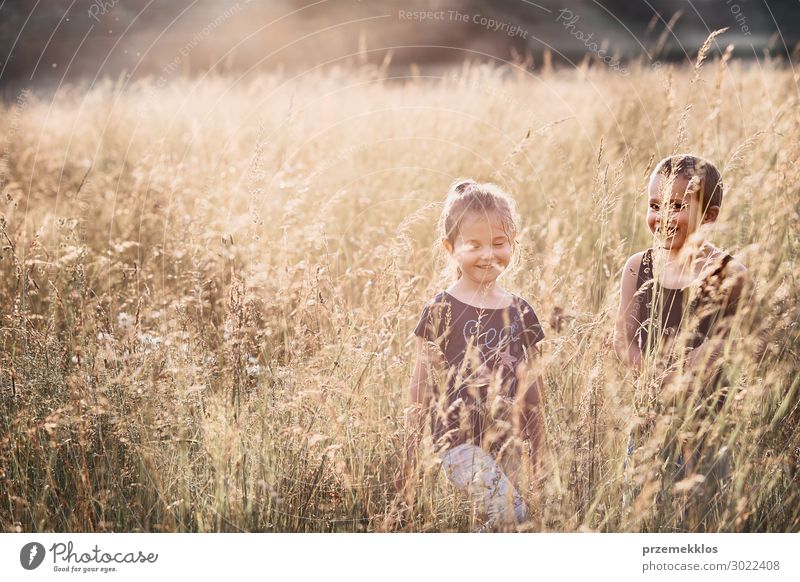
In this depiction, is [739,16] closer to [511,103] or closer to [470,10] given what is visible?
[470,10]

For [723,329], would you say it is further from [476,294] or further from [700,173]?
[476,294]

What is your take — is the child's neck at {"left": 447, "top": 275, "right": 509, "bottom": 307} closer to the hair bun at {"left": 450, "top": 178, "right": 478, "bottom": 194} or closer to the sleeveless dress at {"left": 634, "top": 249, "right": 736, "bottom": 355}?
the hair bun at {"left": 450, "top": 178, "right": 478, "bottom": 194}

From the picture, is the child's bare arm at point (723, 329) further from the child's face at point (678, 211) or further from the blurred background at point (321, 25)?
the blurred background at point (321, 25)

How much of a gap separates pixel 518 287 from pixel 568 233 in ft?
2.12

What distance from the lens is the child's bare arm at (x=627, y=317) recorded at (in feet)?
7.26

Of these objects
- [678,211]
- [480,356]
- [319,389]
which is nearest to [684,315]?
[678,211]

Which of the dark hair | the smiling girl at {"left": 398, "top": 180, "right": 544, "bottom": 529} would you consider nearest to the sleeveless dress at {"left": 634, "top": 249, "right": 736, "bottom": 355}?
the dark hair

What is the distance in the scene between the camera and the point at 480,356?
83.1 inches

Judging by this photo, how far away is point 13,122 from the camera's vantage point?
3.12 m

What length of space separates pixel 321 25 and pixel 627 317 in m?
1.54

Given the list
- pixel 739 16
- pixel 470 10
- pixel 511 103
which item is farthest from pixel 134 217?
pixel 739 16

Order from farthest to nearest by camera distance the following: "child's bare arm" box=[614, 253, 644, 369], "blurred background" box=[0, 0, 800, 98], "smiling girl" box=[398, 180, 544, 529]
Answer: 1. "blurred background" box=[0, 0, 800, 98]
2. "child's bare arm" box=[614, 253, 644, 369]
3. "smiling girl" box=[398, 180, 544, 529]

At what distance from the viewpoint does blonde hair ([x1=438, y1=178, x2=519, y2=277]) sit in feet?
6.79

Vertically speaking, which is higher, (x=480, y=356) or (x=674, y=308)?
(x=674, y=308)
